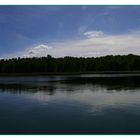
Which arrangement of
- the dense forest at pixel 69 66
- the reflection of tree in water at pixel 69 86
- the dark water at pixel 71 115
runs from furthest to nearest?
1. the reflection of tree in water at pixel 69 86
2. the dense forest at pixel 69 66
3. the dark water at pixel 71 115

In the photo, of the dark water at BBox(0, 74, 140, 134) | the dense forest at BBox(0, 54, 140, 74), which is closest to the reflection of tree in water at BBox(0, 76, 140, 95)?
the dense forest at BBox(0, 54, 140, 74)

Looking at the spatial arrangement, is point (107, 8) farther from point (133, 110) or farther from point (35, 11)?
point (133, 110)

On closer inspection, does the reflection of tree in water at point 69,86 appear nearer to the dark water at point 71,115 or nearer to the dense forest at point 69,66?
the dense forest at point 69,66

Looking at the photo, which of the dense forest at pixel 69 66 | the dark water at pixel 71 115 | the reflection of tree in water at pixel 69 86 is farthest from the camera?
the reflection of tree in water at pixel 69 86

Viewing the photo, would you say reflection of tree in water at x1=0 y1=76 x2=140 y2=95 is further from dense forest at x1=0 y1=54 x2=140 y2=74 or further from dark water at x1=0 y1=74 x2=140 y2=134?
dark water at x1=0 y1=74 x2=140 y2=134

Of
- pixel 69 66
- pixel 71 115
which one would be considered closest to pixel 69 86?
pixel 69 66

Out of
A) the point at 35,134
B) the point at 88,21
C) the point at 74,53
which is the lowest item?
the point at 35,134

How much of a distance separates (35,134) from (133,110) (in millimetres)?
1758

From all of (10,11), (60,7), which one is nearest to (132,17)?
(60,7)

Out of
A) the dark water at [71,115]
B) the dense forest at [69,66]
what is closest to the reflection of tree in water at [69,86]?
the dense forest at [69,66]

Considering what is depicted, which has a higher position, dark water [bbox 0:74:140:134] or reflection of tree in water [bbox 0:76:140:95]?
reflection of tree in water [bbox 0:76:140:95]

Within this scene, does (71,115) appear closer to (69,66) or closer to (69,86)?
(69,66)

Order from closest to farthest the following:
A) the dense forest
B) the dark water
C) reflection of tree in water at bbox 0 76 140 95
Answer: the dark water, the dense forest, reflection of tree in water at bbox 0 76 140 95
